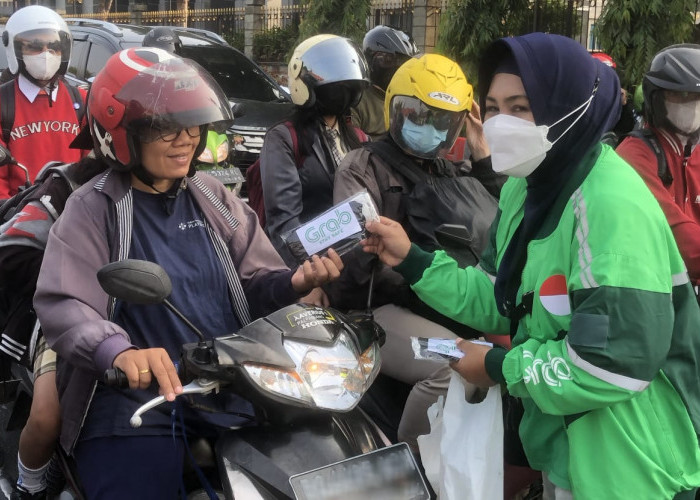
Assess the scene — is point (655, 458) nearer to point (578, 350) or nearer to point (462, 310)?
point (578, 350)

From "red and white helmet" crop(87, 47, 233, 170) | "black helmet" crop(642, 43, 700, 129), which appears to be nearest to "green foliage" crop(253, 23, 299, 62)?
"black helmet" crop(642, 43, 700, 129)

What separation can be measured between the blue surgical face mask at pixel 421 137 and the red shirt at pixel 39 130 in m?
2.61

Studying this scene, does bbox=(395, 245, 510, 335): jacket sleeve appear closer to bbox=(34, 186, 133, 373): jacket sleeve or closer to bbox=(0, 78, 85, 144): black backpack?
bbox=(34, 186, 133, 373): jacket sleeve

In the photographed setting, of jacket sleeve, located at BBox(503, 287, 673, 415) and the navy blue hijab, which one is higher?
the navy blue hijab

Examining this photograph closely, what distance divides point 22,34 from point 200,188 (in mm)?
3352

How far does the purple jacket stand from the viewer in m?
2.30

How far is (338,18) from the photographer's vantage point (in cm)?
1386

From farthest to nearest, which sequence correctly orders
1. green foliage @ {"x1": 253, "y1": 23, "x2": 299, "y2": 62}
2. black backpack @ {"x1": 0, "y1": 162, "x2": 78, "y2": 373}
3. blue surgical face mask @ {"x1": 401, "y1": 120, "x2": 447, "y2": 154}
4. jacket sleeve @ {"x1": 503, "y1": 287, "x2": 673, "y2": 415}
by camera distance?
green foliage @ {"x1": 253, "y1": 23, "x2": 299, "y2": 62}, blue surgical face mask @ {"x1": 401, "y1": 120, "x2": 447, "y2": 154}, black backpack @ {"x1": 0, "y1": 162, "x2": 78, "y2": 373}, jacket sleeve @ {"x1": 503, "y1": 287, "x2": 673, "y2": 415}

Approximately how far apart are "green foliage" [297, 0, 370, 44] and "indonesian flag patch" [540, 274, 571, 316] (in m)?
11.7

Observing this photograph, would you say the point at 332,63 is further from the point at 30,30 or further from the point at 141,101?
the point at 30,30

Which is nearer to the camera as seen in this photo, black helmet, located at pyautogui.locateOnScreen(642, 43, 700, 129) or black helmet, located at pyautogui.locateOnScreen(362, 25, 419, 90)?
black helmet, located at pyautogui.locateOnScreen(642, 43, 700, 129)

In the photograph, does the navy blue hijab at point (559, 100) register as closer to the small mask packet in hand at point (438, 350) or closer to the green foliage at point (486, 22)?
the small mask packet in hand at point (438, 350)

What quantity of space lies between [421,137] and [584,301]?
168cm

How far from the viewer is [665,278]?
6.20 ft
